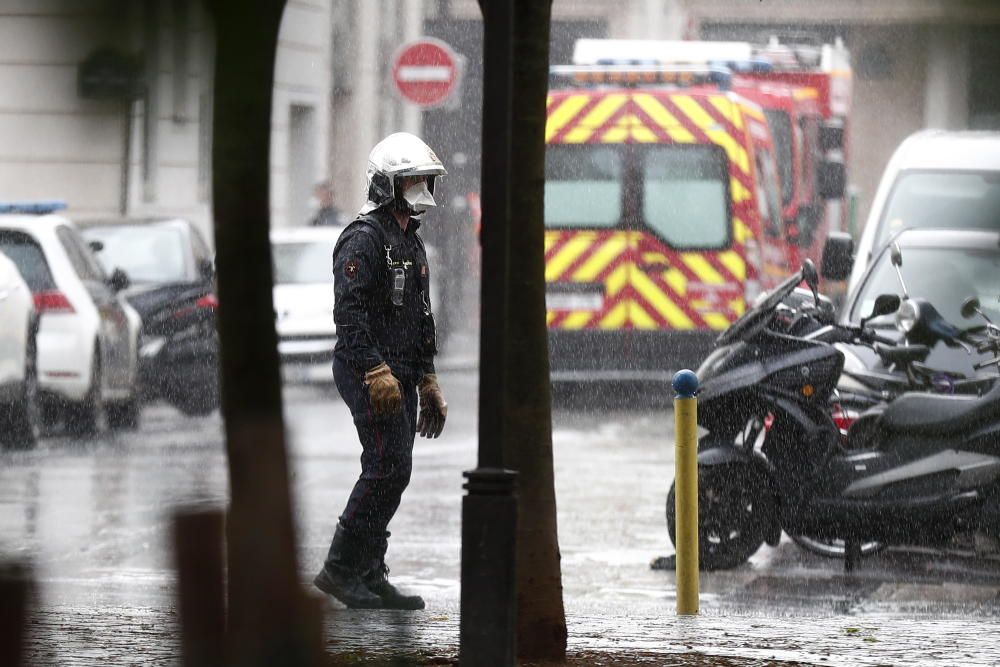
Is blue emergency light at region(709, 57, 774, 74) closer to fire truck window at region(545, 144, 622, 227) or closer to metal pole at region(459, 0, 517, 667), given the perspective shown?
fire truck window at region(545, 144, 622, 227)

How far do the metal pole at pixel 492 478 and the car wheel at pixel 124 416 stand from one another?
10.9 m

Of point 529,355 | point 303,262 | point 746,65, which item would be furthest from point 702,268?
point 529,355

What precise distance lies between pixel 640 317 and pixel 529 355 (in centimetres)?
1116

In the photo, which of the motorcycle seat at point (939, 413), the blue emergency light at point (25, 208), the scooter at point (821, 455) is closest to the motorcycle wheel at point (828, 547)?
the scooter at point (821, 455)

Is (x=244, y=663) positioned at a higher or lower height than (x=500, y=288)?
lower

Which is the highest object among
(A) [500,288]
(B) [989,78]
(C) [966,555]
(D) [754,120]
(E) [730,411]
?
(D) [754,120]

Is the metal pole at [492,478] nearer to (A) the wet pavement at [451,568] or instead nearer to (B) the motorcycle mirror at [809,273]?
(A) the wet pavement at [451,568]

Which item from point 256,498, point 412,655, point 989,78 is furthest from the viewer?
point 412,655

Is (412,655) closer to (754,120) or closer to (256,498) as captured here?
(256,498)

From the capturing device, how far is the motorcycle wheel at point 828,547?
859 cm

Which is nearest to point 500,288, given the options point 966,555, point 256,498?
point 256,498

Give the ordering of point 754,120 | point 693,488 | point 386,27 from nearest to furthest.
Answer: point 693,488 < point 754,120 < point 386,27

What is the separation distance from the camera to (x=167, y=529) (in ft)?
7.75

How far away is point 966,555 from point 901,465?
26.2 inches
